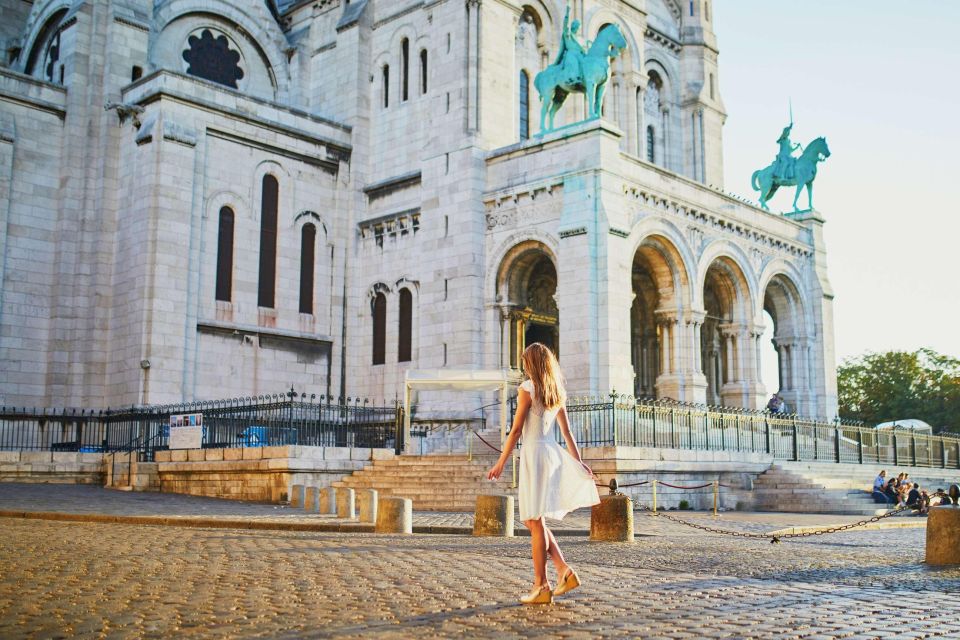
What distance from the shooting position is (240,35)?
36438mm

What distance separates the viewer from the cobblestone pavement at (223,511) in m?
16.5

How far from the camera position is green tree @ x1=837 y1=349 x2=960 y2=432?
184 ft

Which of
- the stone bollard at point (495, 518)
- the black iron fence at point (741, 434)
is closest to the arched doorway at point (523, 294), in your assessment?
the black iron fence at point (741, 434)

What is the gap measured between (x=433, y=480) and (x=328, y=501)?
11.8 ft

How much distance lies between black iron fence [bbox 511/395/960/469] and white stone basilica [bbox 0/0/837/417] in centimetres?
286

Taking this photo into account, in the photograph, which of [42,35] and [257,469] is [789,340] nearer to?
[257,469]

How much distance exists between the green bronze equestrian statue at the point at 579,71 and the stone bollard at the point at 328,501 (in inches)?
558

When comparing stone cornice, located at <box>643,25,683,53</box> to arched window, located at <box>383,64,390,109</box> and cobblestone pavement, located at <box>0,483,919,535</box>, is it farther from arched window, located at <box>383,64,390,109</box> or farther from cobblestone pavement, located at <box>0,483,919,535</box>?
cobblestone pavement, located at <box>0,483,919,535</box>

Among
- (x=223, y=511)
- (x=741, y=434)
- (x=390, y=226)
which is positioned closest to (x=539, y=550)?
(x=223, y=511)

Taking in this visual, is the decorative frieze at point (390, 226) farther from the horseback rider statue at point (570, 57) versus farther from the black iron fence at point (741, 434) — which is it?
the black iron fence at point (741, 434)

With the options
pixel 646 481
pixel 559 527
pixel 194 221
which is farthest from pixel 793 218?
pixel 559 527

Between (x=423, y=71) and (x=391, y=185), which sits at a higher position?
(x=423, y=71)

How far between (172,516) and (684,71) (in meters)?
31.1

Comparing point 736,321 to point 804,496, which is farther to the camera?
point 736,321
